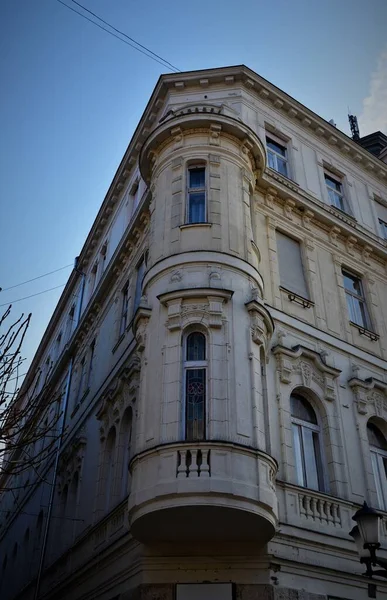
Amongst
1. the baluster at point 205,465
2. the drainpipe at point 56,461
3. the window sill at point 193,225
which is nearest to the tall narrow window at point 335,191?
the window sill at point 193,225

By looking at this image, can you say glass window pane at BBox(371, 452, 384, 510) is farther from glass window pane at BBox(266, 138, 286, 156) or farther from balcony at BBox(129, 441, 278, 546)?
glass window pane at BBox(266, 138, 286, 156)

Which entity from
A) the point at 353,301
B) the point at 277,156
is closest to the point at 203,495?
the point at 353,301

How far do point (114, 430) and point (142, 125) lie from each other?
36.0 feet

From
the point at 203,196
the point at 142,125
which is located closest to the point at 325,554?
the point at 203,196

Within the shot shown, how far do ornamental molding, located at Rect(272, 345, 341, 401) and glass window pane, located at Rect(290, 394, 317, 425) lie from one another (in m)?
0.42

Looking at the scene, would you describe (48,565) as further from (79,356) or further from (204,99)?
(204,99)

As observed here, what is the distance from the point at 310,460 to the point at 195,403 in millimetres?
A: 3652

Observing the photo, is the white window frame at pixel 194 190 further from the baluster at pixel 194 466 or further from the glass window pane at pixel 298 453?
the baluster at pixel 194 466

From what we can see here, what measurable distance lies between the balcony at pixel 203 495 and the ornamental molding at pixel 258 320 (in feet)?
9.03

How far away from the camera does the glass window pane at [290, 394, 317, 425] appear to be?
14.5 meters

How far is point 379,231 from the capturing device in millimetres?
22016

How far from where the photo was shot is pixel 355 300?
18969 mm

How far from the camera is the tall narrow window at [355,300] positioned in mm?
18516

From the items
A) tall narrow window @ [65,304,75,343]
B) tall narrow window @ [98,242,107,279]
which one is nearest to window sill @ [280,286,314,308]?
tall narrow window @ [98,242,107,279]
